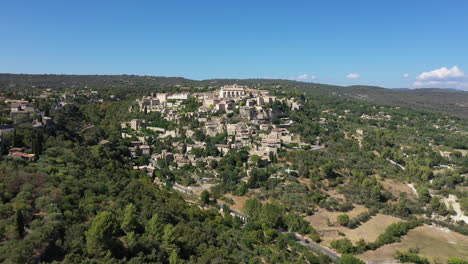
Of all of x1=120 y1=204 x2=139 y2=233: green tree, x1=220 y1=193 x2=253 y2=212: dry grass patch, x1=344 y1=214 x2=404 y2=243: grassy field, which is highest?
x1=120 y1=204 x2=139 y2=233: green tree

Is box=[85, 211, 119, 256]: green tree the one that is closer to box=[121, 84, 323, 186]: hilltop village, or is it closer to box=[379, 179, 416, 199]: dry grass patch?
box=[121, 84, 323, 186]: hilltop village

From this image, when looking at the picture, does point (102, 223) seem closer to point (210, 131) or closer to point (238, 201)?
point (238, 201)

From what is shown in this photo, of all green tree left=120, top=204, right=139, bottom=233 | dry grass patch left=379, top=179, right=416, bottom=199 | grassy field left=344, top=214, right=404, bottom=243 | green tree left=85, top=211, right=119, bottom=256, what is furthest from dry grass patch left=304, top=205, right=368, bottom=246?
green tree left=85, top=211, right=119, bottom=256

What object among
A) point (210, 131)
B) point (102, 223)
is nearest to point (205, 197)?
point (102, 223)

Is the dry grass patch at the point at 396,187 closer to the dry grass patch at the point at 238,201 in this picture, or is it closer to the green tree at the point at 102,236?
the dry grass patch at the point at 238,201

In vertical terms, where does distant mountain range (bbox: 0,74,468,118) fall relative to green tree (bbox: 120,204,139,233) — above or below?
above

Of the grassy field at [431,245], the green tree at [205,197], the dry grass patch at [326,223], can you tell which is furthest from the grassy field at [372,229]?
the green tree at [205,197]
